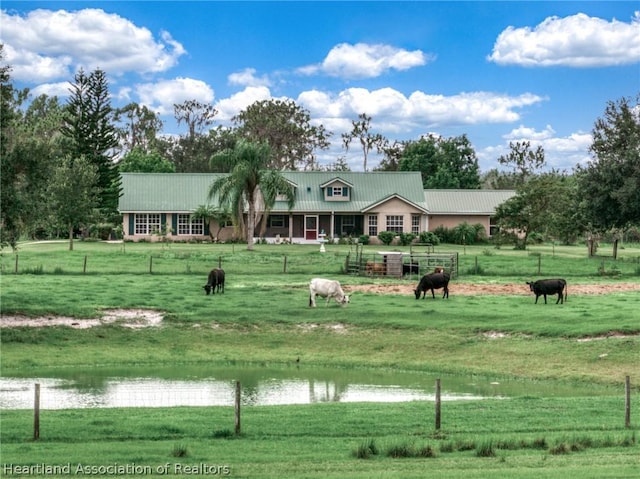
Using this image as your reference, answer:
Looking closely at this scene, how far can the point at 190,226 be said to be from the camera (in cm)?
7356

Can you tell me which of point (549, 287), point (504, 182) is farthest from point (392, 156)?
point (549, 287)

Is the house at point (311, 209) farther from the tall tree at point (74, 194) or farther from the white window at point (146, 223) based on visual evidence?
the tall tree at point (74, 194)

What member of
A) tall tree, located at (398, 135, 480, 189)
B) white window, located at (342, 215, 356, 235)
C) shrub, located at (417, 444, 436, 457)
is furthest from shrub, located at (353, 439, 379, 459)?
tall tree, located at (398, 135, 480, 189)

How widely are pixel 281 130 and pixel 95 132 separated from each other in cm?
3576

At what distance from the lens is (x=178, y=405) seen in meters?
20.3

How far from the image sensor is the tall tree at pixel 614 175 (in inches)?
2192

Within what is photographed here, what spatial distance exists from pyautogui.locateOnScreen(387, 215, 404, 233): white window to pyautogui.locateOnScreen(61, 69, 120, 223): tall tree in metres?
23.9

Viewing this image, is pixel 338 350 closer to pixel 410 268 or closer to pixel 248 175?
pixel 410 268

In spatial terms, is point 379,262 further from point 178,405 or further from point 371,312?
point 178,405

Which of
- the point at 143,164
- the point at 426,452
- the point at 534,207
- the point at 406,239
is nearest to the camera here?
the point at 426,452

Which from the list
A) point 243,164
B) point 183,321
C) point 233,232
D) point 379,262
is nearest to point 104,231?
point 233,232

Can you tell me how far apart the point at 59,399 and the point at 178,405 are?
3.19m

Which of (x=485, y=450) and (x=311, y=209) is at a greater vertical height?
(x=311, y=209)

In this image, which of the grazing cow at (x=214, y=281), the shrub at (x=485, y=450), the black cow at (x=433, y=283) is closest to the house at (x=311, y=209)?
the grazing cow at (x=214, y=281)
